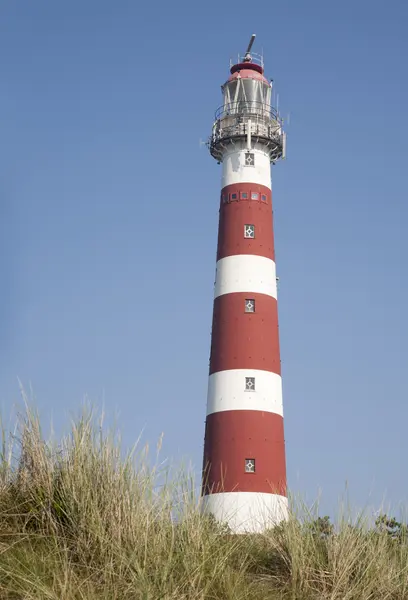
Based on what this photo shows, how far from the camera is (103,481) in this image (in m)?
8.91

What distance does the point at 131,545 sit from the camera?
8570 millimetres

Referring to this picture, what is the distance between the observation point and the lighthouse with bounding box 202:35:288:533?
2664 centimetres

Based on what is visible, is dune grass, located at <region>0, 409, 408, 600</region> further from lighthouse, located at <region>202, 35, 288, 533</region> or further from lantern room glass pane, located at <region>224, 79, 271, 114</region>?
lantern room glass pane, located at <region>224, 79, 271, 114</region>

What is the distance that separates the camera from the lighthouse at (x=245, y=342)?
87.4 feet

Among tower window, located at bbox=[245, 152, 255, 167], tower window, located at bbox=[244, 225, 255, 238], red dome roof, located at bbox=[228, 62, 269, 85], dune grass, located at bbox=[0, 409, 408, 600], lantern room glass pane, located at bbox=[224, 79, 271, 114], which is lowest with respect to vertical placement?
dune grass, located at bbox=[0, 409, 408, 600]

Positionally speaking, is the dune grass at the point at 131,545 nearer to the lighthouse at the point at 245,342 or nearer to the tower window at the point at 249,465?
the lighthouse at the point at 245,342

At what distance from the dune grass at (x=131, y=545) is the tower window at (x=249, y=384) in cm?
1680

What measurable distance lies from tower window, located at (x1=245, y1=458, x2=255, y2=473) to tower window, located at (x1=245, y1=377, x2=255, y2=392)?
2.24m

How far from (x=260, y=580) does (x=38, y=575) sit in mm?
2804

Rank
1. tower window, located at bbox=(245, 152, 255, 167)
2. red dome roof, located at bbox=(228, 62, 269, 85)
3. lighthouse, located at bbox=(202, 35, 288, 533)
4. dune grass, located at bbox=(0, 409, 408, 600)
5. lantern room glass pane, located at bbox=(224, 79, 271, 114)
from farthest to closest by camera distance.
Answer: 1. red dome roof, located at bbox=(228, 62, 269, 85)
2. lantern room glass pane, located at bbox=(224, 79, 271, 114)
3. tower window, located at bbox=(245, 152, 255, 167)
4. lighthouse, located at bbox=(202, 35, 288, 533)
5. dune grass, located at bbox=(0, 409, 408, 600)

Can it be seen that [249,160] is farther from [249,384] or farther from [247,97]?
[249,384]

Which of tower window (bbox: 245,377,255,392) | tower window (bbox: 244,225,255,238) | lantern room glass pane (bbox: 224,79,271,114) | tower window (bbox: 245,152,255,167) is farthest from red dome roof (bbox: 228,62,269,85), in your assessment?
tower window (bbox: 245,377,255,392)

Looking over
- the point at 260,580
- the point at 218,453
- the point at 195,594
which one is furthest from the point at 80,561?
the point at 218,453

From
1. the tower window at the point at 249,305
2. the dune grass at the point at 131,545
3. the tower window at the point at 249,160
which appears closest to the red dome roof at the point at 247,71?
the tower window at the point at 249,160
